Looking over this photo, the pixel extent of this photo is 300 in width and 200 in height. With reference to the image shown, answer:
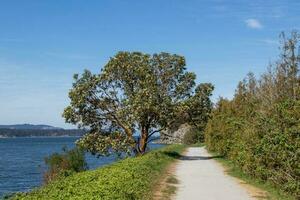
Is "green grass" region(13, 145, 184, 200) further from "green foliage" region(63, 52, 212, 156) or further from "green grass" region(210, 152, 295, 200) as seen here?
"green foliage" region(63, 52, 212, 156)

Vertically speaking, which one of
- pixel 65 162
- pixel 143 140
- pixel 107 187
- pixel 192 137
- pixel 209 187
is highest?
pixel 192 137

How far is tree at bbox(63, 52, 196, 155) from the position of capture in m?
40.6

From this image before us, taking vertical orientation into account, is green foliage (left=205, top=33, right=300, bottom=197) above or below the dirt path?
above

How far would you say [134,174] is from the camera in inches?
873

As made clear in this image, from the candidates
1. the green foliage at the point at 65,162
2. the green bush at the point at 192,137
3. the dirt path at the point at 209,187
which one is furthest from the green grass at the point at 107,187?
the green bush at the point at 192,137

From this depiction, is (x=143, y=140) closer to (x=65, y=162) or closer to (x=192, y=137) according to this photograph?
(x=65, y=162)

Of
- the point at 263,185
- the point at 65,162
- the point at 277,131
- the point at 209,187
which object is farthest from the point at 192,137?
the point at 277,131

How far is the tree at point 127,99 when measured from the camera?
40.6 meters

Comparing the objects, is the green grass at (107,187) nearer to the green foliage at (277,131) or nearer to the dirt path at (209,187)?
the dirt path at (209,187)

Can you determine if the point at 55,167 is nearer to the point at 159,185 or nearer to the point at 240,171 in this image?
the point at 240,171

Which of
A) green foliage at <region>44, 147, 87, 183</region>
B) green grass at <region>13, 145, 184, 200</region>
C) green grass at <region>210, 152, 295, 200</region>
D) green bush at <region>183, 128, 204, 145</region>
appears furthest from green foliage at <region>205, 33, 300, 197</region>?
green bush at <region>183, 128, 204, 145</region>

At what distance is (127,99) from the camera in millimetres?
40656

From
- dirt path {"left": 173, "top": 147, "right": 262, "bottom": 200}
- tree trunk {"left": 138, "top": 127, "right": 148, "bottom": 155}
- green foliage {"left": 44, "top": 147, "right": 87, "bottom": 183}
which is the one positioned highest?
tree trunk {"left": 138, "top": 127, "right": 148, "bottom": 155}

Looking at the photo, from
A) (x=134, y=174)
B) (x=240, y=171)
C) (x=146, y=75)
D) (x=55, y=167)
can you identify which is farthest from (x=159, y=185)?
(x=146, y=75)
